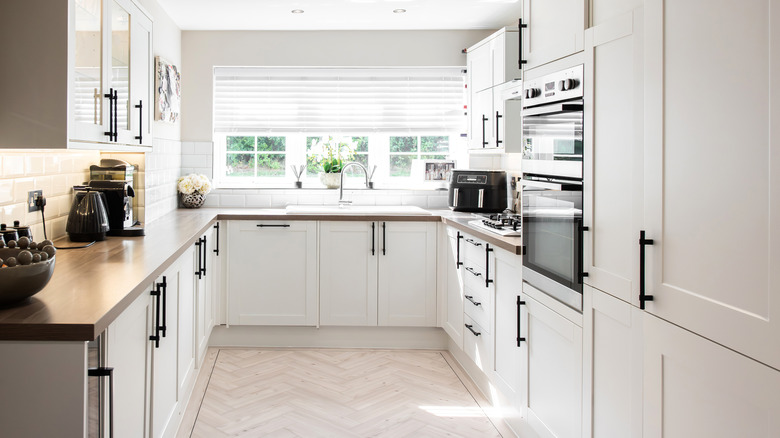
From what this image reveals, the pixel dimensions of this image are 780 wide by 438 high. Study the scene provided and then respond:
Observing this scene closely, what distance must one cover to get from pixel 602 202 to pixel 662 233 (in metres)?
0.38

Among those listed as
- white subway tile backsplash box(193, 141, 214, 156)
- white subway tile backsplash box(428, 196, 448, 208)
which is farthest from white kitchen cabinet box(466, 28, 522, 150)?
white subway tile backsplash box(193, 141, 214, 156)

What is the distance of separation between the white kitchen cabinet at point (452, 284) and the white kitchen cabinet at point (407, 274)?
3.4 inches

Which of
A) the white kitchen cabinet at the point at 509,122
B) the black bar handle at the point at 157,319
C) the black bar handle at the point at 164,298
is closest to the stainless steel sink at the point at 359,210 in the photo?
the white kitchen cabinet at the point at 509,122

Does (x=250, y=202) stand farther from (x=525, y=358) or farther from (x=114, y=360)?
(x=114, y=360)

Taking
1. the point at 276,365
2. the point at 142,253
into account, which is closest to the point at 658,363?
the point at 142,253

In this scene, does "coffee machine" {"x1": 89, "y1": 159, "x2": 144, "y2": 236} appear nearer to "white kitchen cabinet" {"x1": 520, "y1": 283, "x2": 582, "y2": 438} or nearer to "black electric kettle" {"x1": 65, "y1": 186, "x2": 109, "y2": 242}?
"black electric kettle" {"x1": 65, "y1": 186, "x2": 109, "y2": 242}

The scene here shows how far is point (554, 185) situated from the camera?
2.32 meters

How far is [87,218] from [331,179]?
2364mm

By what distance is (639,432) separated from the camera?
1736 millimetres

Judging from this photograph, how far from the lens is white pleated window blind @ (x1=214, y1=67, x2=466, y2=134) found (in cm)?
488

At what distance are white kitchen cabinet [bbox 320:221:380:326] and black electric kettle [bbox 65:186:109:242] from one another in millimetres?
1695

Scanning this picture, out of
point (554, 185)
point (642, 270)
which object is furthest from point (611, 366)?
point (554, 185)

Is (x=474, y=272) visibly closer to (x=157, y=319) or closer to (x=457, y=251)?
(x=457, y=251)

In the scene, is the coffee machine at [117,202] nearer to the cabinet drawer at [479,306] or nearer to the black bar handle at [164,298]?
the black bar handle at [164,298]
